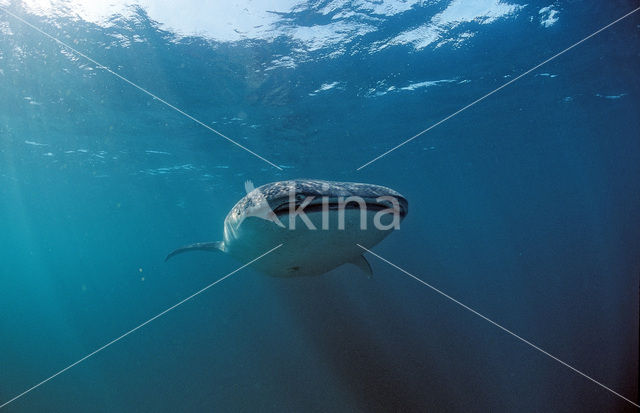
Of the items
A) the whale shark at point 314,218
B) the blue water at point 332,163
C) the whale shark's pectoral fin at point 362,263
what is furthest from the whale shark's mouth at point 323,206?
the blue water at point 332,163

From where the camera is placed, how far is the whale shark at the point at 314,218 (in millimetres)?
2961

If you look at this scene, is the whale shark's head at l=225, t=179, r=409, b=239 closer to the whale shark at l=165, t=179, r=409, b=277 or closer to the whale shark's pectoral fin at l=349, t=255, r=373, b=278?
the whale shark at l=165, t=179, r=409, b=277

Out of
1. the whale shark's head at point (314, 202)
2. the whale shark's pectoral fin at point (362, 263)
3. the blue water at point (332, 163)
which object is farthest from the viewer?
the blue water at point (332, 163)

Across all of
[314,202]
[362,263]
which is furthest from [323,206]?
[362,263]

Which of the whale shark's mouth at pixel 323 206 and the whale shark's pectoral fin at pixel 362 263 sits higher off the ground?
the whale shark's mouth at pixel 323 206

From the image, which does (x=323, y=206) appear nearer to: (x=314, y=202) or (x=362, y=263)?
(x=314, y=202)

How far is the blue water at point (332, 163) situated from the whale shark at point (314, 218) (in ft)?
17.0

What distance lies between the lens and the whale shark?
2961mm

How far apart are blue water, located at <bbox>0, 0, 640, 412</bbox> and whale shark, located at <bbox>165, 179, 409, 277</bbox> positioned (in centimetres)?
517

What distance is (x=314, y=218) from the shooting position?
3111 millimetres

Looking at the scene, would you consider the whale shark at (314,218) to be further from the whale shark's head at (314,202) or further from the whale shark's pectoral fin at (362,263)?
the whale shark's pectoral fin at (362,263)

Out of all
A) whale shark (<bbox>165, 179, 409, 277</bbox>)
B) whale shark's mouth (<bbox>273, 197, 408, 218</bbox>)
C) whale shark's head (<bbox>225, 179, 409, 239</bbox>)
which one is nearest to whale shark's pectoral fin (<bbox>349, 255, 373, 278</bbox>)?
whale shark (<bbox>165, 179, 409, 277</bbox>)

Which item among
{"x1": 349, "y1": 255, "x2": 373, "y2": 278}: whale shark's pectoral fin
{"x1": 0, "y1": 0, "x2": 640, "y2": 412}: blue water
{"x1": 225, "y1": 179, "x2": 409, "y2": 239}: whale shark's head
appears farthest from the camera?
{"x1": 0, "y1": 0, "x2": 640, "y2": 412}: blue water

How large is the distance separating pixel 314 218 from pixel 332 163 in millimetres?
23319
